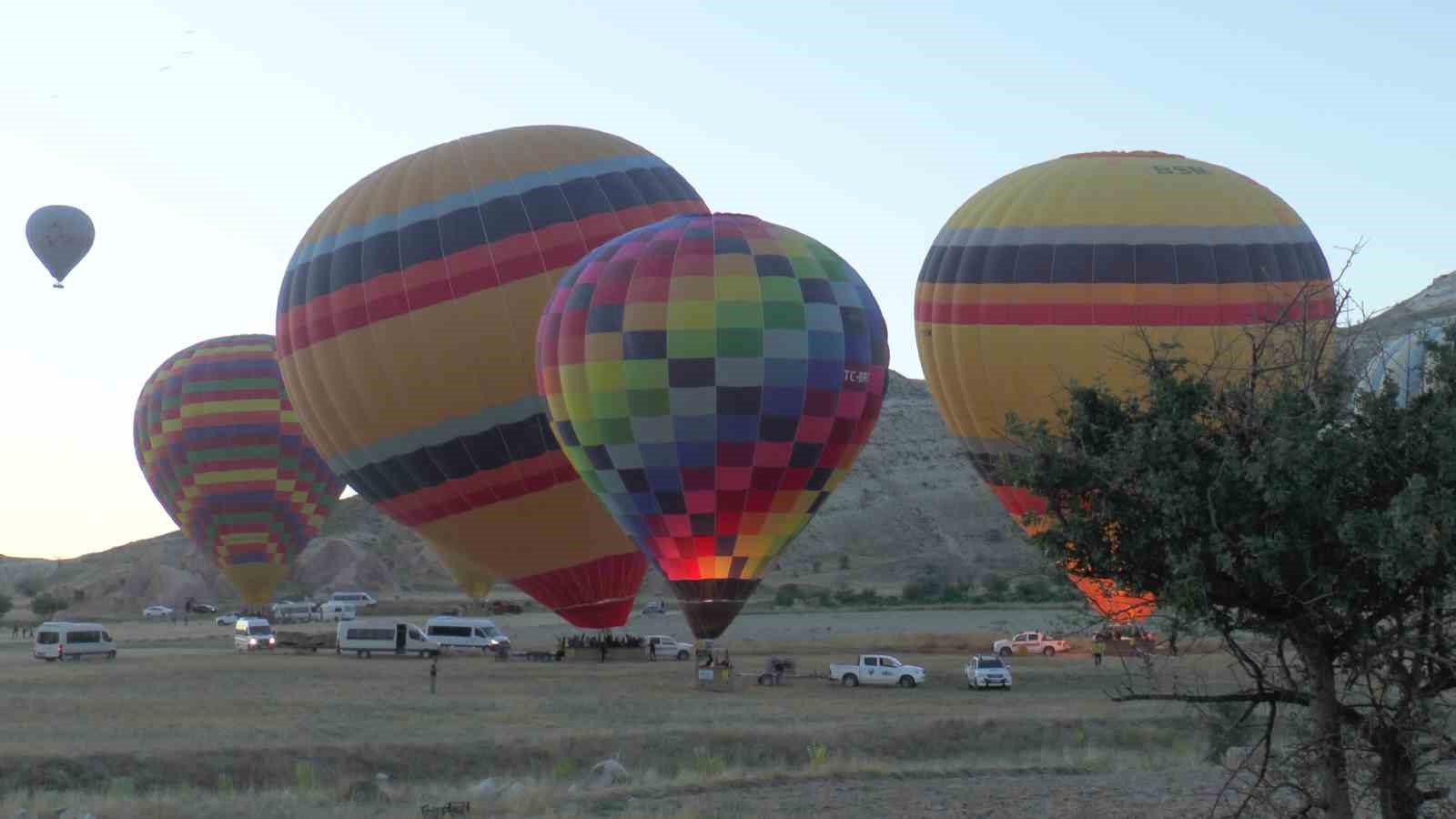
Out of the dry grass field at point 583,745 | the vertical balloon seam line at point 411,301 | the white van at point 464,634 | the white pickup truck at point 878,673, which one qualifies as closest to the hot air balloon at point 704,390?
the white pickup truck at point 878,673

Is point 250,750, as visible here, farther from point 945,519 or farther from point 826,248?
point 945,519

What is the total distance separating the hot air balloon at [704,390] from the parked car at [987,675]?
470cm

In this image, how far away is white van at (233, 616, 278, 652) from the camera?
191ft

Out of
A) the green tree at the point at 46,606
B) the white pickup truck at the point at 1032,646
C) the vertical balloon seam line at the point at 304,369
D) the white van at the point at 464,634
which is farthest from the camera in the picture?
the green tree at the point at 46,606

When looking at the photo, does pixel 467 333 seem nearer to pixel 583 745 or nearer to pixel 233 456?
pixel 583 745

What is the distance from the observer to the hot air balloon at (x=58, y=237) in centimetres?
6506

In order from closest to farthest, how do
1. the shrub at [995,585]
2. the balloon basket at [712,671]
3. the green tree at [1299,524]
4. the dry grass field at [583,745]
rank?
the green tree at [1299,524]
the dry grass field at [583,745]
the balloon basket at [712,671]
the shrub at [995,585]

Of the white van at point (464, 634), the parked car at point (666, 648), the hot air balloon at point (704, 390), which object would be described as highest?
the hot air balloon at point (704, 390)

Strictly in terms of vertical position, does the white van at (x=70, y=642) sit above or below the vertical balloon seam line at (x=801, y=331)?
below


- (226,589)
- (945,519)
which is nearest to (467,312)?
(226,589)

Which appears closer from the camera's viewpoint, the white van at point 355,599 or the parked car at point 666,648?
the parked car at point 666,648

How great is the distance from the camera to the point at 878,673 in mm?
40562

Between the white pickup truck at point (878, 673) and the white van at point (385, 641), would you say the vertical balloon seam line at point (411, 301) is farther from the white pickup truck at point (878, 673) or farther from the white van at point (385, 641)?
the white van at point (385, 641)

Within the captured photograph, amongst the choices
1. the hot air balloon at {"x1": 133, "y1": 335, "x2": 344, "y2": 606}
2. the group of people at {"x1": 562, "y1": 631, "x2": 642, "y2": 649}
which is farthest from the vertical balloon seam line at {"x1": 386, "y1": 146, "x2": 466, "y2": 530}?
the hot air balloon at {"x1": 133, "y1": 335, "x2": 344, "y2": 606}
